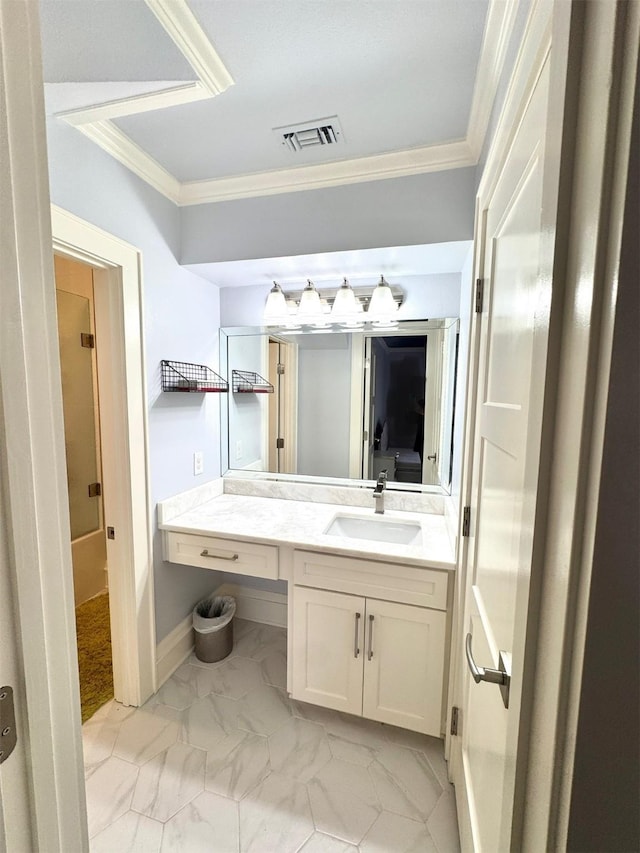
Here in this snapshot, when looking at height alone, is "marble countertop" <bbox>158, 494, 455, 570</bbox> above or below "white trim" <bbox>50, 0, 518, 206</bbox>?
below

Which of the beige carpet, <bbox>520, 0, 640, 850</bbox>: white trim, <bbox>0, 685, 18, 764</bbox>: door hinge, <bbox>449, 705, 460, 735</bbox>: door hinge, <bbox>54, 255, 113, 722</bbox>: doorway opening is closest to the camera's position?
<bbox>520, 0, 640, 850</bbox>: white trim

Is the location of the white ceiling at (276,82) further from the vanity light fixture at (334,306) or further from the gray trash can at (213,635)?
the gray trash can at (213,635)

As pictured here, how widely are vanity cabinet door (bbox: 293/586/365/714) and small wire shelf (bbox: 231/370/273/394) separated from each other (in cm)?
122

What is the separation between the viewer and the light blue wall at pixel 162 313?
4.50ft

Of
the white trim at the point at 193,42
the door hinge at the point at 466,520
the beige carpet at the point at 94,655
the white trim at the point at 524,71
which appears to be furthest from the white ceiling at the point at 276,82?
the beige carpet at the point at 94,655

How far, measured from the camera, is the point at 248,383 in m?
2.34

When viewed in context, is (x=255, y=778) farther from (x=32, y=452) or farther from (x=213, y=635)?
(x=32, y=452)

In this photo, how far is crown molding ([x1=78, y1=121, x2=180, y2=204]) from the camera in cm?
139

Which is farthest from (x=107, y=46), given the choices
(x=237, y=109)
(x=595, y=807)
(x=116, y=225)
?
(x=595, y=807)

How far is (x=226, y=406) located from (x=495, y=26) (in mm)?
1991

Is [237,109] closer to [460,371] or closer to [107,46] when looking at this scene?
[107,46]

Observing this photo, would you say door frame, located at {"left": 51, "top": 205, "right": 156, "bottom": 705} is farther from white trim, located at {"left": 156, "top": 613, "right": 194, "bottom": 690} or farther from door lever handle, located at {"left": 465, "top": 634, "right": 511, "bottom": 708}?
door lever handle, located at {"left": 465, "top": 634, "right": 511, "bottom": 708}

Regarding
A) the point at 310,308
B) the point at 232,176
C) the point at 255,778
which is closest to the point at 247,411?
the point at 310,308

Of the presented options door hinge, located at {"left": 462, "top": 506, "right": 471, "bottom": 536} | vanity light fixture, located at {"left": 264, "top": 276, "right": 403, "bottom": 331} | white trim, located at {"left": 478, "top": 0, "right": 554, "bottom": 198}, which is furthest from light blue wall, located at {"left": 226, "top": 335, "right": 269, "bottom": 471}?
white trim, located at {"left": 478, "top": 0, "right": 554, "bottom": 198}
